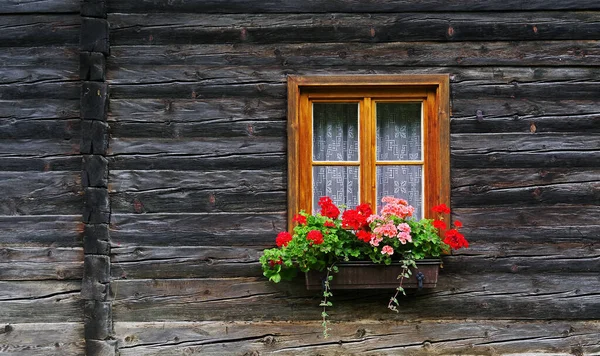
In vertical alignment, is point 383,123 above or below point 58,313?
above

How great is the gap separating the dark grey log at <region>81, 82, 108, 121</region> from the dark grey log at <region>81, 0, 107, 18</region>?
1.56 ft

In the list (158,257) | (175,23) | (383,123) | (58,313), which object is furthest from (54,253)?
(383,123)

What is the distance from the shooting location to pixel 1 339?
187 inches

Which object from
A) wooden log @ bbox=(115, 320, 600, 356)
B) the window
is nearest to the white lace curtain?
the window

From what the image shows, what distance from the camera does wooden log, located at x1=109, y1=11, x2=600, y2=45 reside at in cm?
470

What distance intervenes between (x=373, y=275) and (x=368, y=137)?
3.15ft

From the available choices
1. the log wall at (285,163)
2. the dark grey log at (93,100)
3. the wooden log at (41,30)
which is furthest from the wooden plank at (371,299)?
the wooden log at (41,30)

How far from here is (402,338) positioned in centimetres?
464

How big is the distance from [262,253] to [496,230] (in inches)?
62.5

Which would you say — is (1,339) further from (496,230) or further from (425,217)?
(496,230)

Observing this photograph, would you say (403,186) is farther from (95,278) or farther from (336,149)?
(95,278)

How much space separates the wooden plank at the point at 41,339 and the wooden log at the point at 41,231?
22.0 inches

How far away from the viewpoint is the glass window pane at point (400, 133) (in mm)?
4797

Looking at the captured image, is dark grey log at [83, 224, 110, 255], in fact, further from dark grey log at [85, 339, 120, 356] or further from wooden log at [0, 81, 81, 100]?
wooden log at [0, 81, 81, 100]
